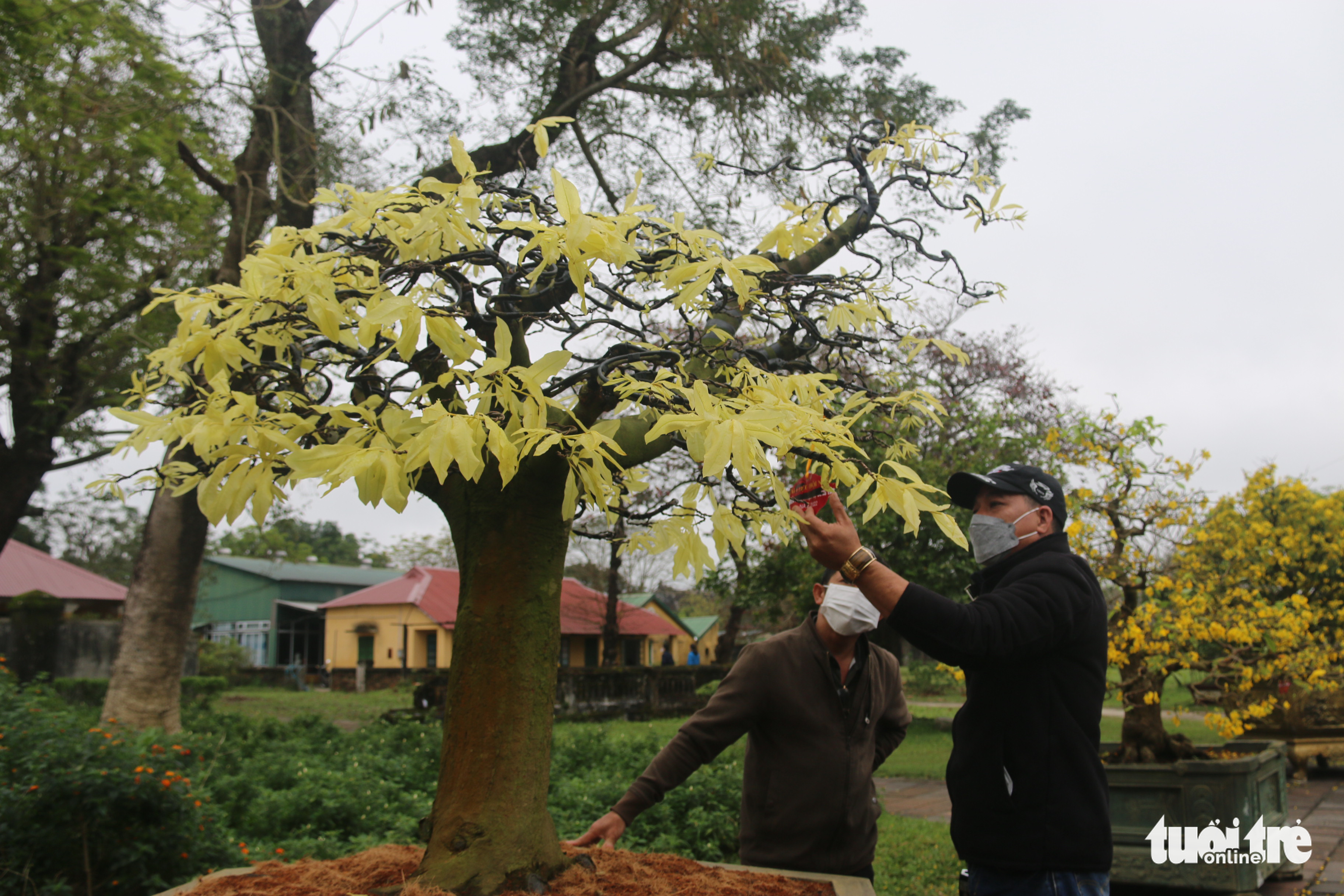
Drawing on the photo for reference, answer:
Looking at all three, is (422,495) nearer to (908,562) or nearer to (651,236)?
(651,236)

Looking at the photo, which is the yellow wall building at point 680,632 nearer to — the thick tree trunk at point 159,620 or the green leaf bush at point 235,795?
the green leaf bush at point 235,795

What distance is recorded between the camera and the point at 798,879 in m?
2.62

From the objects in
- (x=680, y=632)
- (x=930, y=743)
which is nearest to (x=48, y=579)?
(x=680, y=632)

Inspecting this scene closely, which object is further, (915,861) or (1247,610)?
(1247,610)

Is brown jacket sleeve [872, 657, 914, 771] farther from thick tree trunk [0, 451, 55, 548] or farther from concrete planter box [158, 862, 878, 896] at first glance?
thick tree trunk [0, 451, 55, 548]

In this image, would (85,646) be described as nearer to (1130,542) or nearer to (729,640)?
(729,640)

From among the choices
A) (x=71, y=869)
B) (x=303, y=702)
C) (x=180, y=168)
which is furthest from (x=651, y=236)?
(x=303, y=702)

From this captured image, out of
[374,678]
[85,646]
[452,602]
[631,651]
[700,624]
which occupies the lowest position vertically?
[374,678]

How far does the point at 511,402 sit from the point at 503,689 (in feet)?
3.99

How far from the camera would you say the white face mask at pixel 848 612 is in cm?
288

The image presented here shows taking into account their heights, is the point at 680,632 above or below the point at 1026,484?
below

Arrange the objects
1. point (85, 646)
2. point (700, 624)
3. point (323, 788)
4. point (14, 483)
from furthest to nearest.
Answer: point (700, 624), point (85, 646), point (14, 483), point (323, 788)

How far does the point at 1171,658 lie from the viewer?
607cm

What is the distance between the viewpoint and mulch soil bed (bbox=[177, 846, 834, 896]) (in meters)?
2.42
